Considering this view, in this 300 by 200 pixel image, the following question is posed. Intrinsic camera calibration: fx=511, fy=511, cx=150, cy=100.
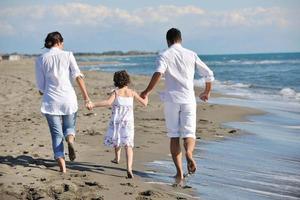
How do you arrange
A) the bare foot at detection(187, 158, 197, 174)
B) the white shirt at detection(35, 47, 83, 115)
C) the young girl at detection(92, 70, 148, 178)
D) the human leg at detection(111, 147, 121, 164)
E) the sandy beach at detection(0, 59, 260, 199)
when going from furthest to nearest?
the human leg at detection(111, 147, 121, 164) < the young girl at detection(92, 70, 148, 178) < the white shirt at detection(35, 47, 83, 115) < the bare foot at detection(187, 158, 197, 174) < the sandy beach at detection(0, 59, 260, 199)

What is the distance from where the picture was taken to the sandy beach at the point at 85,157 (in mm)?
5223

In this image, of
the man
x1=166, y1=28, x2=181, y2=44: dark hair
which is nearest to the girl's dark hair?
the man

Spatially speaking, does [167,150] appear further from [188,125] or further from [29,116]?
[29,116]

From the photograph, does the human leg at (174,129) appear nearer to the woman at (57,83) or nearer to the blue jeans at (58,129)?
the woman at (57,83)

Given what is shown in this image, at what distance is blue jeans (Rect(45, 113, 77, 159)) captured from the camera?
617 cm

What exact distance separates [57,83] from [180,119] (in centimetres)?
153

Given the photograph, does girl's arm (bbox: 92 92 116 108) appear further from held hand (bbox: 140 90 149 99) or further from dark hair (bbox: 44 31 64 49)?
dark hair (bbox: 44 31 64 49)

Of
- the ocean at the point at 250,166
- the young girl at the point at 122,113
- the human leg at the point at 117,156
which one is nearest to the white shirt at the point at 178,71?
the young girl at the point at 122,113

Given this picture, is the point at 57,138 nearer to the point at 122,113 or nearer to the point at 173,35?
the point at 122,113

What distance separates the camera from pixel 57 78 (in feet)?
20.0

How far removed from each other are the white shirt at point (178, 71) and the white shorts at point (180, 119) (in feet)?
0.23

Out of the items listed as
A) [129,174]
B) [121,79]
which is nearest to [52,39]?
[121,79]

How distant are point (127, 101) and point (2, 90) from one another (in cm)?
1304

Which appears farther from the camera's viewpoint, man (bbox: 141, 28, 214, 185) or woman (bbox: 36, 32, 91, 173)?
woman (bbox: 36, 32, 91, 173)
